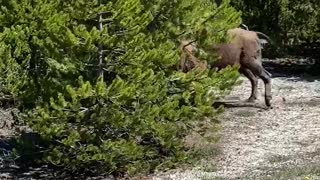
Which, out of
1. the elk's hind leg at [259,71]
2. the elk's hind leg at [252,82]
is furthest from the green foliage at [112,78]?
the elk's hind leg at [252,82]

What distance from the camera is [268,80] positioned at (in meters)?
13.1

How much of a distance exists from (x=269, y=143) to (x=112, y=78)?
2.70m

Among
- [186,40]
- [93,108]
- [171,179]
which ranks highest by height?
[186,40]

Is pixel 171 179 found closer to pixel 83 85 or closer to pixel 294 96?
pixel 83 85

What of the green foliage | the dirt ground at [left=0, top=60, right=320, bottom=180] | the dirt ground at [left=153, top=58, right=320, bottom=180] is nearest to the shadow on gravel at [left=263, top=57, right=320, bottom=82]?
the dirt ground at [left=153, top=58, right=320, bottom=180]

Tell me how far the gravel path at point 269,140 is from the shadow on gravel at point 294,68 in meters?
2.86

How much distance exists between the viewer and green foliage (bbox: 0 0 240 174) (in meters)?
8.32

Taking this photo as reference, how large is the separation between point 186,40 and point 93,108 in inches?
62.3

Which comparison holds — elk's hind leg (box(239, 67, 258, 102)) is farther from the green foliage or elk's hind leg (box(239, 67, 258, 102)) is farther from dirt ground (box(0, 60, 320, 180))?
the green foliage

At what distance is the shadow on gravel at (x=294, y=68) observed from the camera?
17.4m

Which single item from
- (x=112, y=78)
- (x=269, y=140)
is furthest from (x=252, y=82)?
(x=112, y=78)

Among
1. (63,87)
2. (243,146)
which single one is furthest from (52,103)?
(243,146)

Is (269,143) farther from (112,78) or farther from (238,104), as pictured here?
(238,104)

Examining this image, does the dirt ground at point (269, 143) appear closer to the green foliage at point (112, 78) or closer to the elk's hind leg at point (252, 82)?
the elk's hind leg at point (252, 82)
